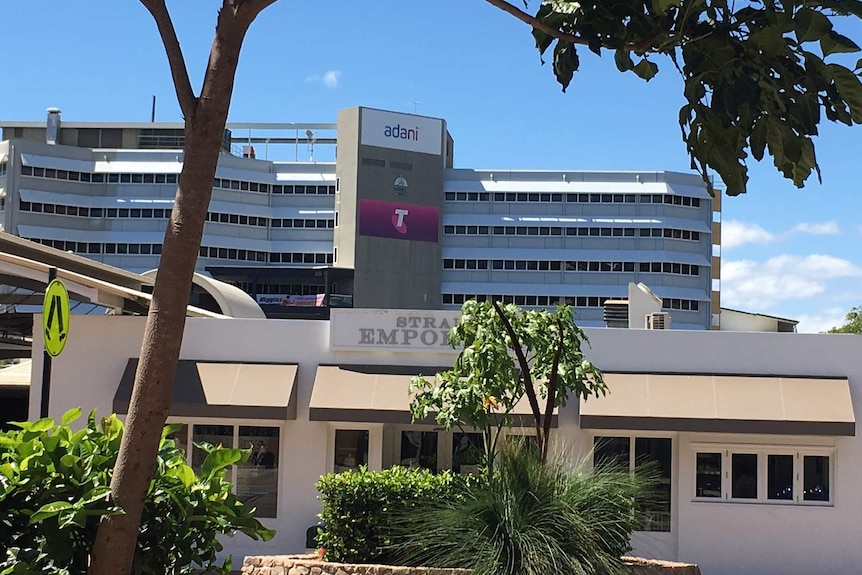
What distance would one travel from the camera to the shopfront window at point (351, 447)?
17.9 metres

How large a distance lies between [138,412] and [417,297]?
84.9 m

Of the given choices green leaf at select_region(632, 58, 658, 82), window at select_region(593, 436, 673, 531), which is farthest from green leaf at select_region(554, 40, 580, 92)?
window at select_region(593, 436, 673, 531)

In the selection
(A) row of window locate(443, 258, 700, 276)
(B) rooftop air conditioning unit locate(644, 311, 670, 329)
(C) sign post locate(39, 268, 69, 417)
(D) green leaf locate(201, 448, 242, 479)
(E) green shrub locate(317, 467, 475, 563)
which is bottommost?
(E) green shrub locate(317, 467, 475, 563)

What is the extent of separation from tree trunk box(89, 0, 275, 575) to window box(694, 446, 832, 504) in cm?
1383

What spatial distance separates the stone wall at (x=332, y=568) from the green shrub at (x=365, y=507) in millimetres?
190

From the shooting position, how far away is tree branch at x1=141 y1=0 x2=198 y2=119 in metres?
4.98

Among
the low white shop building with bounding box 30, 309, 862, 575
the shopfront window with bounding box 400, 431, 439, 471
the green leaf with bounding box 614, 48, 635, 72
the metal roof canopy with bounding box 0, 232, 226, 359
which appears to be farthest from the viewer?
the shopfront window with bounding box 400, 431, 439, 471

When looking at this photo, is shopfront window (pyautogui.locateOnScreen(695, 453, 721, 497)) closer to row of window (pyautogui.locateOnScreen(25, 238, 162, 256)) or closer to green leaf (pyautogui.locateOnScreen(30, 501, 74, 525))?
green leaf (pyautogui.locateOnScreen(30, 501, 74, 525))

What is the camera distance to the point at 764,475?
17.3 metres

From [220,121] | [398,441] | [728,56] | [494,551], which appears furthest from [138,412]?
[398,441]

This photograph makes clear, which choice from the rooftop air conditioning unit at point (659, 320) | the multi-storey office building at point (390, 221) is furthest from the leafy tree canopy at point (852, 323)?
the rooftop air conditioning unit at point (659, 320)

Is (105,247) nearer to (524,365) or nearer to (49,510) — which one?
(524,365)

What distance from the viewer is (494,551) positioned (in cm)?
969

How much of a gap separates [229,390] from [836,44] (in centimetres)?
1467
